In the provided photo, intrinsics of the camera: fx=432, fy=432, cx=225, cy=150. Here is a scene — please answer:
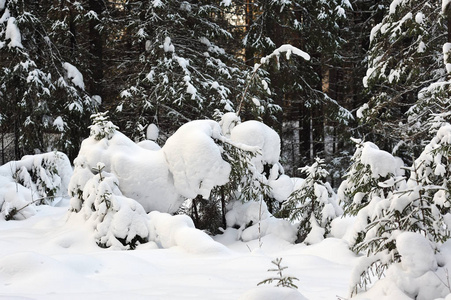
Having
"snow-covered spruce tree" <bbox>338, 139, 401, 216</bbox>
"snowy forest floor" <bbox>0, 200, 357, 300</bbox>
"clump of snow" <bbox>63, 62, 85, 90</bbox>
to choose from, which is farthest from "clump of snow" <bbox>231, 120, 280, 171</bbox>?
"clump of snow" <bbox>63, 62, 85, 90</bbox>

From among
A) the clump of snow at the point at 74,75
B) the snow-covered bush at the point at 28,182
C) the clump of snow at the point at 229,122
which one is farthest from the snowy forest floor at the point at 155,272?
the clump of snow at the point at 74,75

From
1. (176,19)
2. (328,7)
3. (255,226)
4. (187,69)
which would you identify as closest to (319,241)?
(255,226)

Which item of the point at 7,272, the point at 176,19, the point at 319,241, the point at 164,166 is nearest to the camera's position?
the point at 7,272

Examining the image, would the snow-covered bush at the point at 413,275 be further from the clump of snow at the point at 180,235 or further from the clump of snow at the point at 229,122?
the clump of snow at the point at 229,122

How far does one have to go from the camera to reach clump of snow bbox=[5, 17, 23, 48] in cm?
1123

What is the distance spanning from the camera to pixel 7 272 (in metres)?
3.21

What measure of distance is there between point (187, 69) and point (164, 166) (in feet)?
18.7

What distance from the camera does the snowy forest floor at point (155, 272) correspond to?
116 inches

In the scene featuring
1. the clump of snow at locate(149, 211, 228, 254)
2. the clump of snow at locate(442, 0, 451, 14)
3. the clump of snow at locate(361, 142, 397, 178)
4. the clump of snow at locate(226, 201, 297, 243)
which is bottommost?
the clump of snow at locate(226, 201, 297, 243)

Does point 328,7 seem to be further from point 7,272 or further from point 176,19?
point 7,272

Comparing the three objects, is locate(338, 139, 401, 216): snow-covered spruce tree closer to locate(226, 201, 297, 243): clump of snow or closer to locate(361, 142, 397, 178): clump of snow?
locate(361, 142, 397, 178): clump of snow

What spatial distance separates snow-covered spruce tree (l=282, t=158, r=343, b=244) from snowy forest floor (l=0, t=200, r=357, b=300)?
0.70 metres

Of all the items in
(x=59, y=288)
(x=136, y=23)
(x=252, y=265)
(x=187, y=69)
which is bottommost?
(x=252, y=265)

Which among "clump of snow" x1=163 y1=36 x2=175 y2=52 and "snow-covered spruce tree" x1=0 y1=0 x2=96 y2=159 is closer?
"snow-covered spruce tree" x1=0 y1=0 x2=96 y2=159
